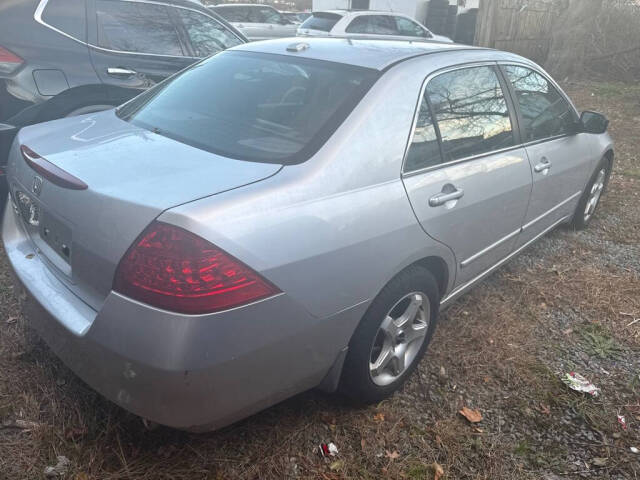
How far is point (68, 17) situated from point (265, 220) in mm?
3530

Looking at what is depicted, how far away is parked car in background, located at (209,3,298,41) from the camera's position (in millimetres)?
14734

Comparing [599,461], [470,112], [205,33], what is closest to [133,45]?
[205,33]

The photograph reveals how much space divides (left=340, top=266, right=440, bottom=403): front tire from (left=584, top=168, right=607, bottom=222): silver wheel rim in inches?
107

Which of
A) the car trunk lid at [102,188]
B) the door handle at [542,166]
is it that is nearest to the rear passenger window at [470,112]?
the door handle at [542,166]

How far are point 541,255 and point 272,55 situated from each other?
109 inches

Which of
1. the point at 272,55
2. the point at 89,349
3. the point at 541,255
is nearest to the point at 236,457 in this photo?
the point at 89,349

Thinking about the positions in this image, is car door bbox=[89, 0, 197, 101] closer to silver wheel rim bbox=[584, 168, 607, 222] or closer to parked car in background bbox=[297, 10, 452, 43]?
silver wheel rim bbox=[584, 168, 607, 222]

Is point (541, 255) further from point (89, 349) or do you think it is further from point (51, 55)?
point (51, 55)

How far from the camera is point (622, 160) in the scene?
713 centimetres

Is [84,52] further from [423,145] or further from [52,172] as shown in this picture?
[423,145]

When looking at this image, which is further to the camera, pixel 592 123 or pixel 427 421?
pixel 592 123

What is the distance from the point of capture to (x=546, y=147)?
3.47 metres

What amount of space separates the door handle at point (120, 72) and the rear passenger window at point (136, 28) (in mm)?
214

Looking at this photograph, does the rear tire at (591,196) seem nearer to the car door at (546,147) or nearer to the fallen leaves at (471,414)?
the car door at (546,147)
